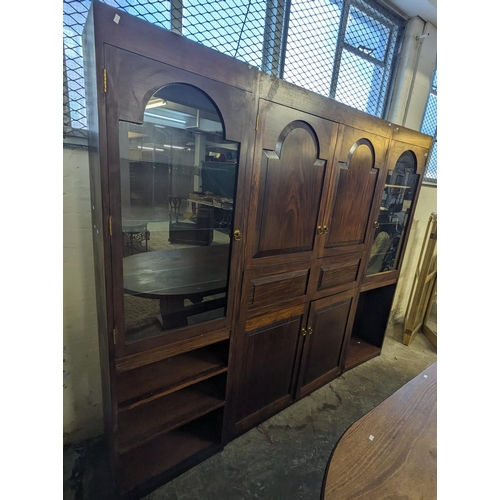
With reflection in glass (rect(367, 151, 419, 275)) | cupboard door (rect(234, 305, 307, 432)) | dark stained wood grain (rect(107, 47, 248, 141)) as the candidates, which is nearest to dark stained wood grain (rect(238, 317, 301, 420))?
cupboard door (rect(234, 305, 307, 432))

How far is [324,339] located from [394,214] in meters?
1.11

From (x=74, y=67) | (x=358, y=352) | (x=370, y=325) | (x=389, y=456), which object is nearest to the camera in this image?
(x=389, y=456)

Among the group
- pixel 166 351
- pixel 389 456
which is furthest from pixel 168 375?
pixel 389 456

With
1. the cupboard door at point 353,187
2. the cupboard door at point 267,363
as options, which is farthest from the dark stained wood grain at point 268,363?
the cupboard door at point 353,187

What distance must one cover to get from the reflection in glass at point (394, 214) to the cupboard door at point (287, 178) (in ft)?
2.46

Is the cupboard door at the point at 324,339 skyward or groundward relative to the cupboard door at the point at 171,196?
groundward

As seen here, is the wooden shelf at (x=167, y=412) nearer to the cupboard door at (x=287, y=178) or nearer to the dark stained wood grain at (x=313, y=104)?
the cupboard door at (x=287, y=178)

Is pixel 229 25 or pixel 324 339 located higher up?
pixel 229 25

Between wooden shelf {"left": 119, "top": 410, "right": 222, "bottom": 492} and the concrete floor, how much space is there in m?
0.09

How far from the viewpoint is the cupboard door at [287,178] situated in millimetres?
1104

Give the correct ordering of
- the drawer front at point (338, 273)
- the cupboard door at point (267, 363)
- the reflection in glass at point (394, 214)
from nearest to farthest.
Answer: the cupboard door at point (267, 363)
the drawer front at point (338, 273)
the reflection in glass at point (394, 214)

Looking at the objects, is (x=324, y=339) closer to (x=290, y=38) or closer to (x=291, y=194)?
(x=291, y=194)

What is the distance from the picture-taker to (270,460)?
1.46 metres
